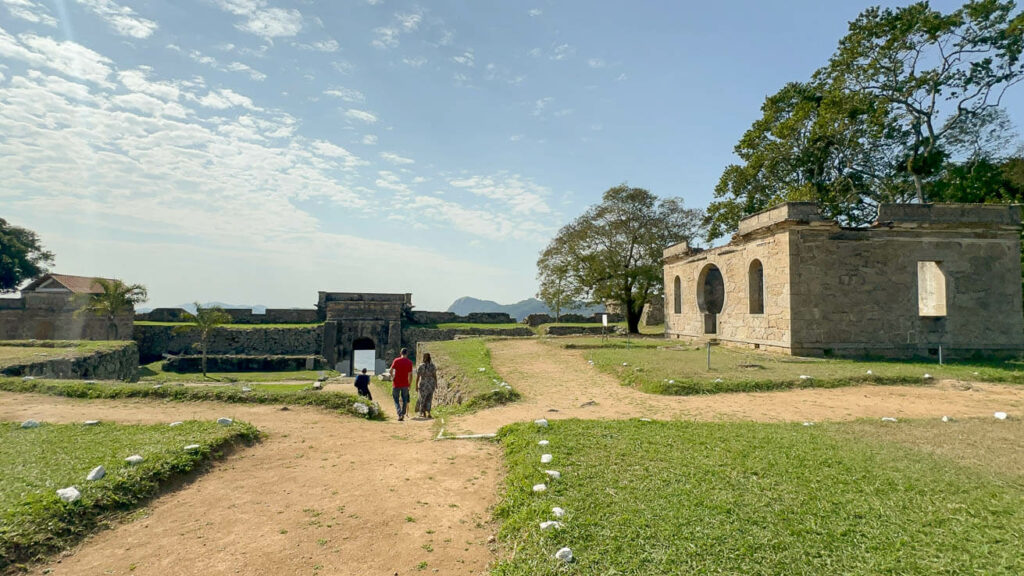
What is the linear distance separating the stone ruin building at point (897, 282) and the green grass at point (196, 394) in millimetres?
13192

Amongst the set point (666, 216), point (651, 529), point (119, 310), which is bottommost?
point (651, 529)

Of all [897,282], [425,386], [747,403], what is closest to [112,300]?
[425,386]

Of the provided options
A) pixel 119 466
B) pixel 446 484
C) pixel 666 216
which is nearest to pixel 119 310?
pixel 119 466

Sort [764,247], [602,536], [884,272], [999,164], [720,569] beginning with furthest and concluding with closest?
1. [999,164]
2. [764,247]
3. [884,272]
4. [602,536]
5. [720,569]

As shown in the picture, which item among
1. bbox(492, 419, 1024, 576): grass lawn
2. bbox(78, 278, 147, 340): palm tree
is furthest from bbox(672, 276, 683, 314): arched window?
bbox(78, 278, 147, 340): palm tree

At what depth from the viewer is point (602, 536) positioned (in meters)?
3.58

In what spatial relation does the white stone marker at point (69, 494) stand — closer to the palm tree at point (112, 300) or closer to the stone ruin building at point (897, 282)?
the stone ruin building at point (897, 282)

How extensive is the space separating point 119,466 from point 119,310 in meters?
27.5

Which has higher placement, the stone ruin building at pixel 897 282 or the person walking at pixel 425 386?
the stone ruin building at pixel 897 282

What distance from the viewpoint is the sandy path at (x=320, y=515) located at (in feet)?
11.7

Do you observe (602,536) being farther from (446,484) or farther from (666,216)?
(666,216)

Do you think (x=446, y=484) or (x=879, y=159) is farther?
(x=879, y=159)

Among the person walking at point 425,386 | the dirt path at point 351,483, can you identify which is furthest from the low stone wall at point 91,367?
the person walking at point 425,386

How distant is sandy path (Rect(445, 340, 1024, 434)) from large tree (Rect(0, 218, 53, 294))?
43.2 metres
